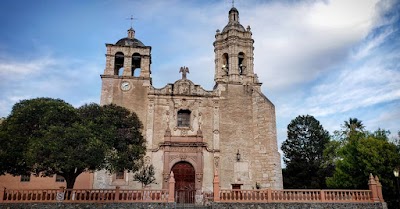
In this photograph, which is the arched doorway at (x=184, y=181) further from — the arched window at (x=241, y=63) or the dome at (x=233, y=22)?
the dome at (x=233, y=22)

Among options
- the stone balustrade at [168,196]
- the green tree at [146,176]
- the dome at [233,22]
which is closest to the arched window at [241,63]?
the dome at [233,22]

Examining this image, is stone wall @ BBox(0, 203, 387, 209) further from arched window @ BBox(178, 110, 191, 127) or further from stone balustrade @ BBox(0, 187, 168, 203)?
arched window @ BBox(178, 110, 191, 127)

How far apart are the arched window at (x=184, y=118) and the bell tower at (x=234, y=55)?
3610 millimetres

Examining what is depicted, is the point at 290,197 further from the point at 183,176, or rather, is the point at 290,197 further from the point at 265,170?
the point at 183,176

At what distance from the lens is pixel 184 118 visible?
2555cm

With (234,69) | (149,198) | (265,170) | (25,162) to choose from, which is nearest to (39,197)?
(25,162)

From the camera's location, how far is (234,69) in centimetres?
2675

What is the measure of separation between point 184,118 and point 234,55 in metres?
6.53

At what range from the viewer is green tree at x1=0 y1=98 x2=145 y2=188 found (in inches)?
606

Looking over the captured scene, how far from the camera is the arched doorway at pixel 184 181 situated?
74.8ft

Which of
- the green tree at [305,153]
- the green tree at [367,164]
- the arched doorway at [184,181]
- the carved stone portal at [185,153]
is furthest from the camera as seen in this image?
the green tree at [305,153]

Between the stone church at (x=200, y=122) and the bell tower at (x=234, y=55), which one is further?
the bell tower at (x=234, y=55)

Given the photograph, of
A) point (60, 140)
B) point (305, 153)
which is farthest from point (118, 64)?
point (305, 153)

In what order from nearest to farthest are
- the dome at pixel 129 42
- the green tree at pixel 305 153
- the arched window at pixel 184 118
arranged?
the arched window at pixel 184 118
the dome at pixel 129 42
the green tree at pixel 305 153
